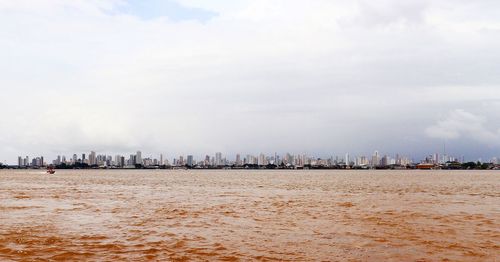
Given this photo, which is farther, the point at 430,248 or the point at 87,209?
the point at 87,209

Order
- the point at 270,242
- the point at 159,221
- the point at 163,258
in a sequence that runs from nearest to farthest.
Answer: the point at 163,258, the point at 270,242, the point at 159,221

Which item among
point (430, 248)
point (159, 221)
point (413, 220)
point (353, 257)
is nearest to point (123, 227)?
point (159, 221)

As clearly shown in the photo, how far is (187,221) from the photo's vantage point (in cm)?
3122

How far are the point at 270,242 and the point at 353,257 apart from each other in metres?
4.94

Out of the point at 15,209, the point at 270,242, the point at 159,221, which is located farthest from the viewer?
the point at 15,209

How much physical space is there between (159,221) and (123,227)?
358 centimetres

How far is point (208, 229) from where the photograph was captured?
2734 cm

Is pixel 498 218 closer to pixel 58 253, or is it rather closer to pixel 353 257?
pixel 353 257

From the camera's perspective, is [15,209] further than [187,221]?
Yes

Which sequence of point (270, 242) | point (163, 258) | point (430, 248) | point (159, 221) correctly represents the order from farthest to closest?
point (159, 221) < point (270, 242) < point (430, 248) < point (163, 258)

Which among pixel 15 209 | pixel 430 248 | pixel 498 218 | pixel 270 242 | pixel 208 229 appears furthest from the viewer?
pixel 15 209

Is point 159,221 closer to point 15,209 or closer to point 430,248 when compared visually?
point 15,209

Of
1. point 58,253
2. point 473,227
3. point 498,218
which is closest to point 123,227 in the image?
point 58,253

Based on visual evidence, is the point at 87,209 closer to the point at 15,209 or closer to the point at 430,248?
the point at 15,209
